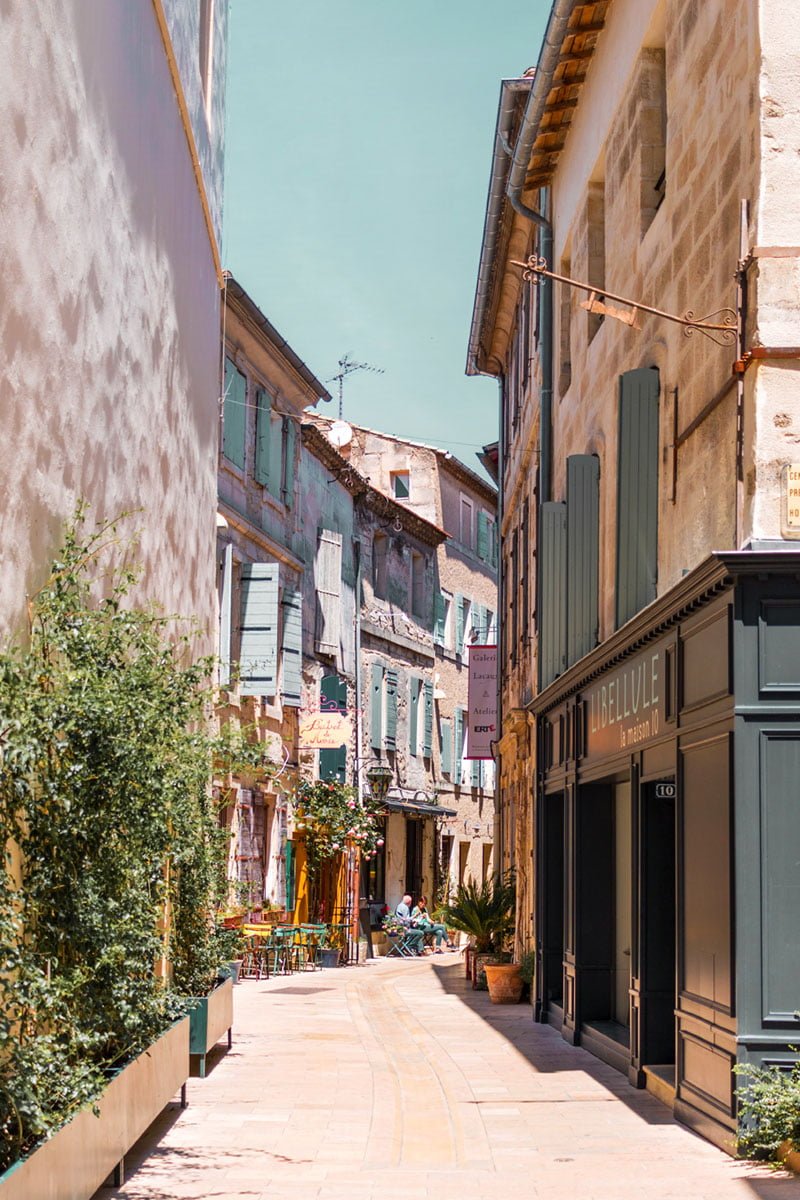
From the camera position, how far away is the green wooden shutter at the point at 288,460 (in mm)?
26547

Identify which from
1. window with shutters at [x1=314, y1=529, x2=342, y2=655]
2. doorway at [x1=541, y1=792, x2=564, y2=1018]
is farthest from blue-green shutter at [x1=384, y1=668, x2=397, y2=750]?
doorway at [x1=541, y1=792, x2=564, y2=1018]

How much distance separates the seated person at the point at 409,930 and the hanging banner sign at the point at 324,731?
15.9ft

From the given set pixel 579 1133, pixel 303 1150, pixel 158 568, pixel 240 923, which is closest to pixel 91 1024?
pixel 303 1150

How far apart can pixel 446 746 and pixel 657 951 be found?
2600 centimetres

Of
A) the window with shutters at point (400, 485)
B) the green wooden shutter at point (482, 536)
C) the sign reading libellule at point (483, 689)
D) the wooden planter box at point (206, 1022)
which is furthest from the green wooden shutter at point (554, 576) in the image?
the green wooden shutter at point (482, 536)

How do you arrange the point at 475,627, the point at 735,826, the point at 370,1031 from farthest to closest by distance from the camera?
the point at 475,627 < the point at 370,1031 < the point at 735,826

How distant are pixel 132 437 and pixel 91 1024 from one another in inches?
151

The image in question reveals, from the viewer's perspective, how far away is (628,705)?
11773 millimetres

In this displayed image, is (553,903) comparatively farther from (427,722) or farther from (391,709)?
(427,722)

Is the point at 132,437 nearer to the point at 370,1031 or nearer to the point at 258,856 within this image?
the point at 370,1031

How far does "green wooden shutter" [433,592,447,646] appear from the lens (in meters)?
36.7

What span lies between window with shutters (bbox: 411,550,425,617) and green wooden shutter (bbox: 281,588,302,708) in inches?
363

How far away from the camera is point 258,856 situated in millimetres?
24859

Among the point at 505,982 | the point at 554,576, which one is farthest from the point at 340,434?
the point at 554,576
